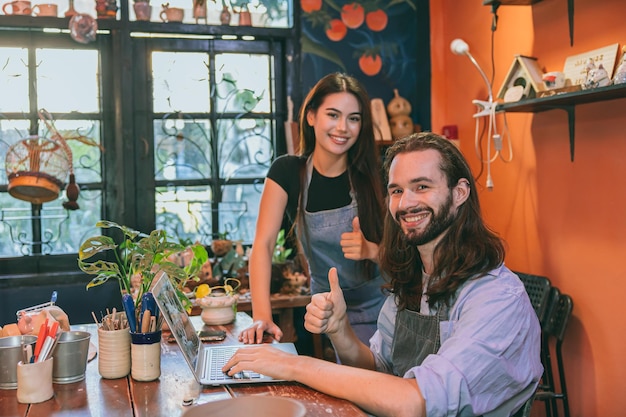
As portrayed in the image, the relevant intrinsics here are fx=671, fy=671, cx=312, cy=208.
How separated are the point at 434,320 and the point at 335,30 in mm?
2750

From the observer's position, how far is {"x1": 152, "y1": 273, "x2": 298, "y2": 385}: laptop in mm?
1498

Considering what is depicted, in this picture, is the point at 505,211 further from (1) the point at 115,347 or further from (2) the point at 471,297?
(1) the point at 115,347

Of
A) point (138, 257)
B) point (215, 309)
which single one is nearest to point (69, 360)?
point (138, 257)

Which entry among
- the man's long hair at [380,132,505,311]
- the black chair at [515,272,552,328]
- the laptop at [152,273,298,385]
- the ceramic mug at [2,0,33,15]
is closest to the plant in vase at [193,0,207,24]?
the ceramic mug at [2,0,33,15]

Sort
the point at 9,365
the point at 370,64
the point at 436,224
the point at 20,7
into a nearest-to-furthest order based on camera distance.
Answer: the point at 9,365
the point at 436,224
the point at 20,7
the point at 370,64

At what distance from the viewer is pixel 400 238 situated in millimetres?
1806

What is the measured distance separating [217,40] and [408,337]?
2.74m

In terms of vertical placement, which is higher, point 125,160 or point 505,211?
point 125,160

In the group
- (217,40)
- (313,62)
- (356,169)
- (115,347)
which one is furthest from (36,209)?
(115,347)

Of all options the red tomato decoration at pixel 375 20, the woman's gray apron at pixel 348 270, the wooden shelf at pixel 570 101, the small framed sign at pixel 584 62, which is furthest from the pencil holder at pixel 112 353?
the red tomato decoration at pixel 375 20

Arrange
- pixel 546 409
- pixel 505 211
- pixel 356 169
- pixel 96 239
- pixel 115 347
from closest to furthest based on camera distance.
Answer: pixel 115 347, pixel 96 239, pixel 356 169, pixel 546 409, pixel 505 211

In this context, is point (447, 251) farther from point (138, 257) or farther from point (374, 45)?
point (374, 45)

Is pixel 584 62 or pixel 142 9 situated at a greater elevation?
pixel 142 9

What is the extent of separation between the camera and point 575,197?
2.86 metres
